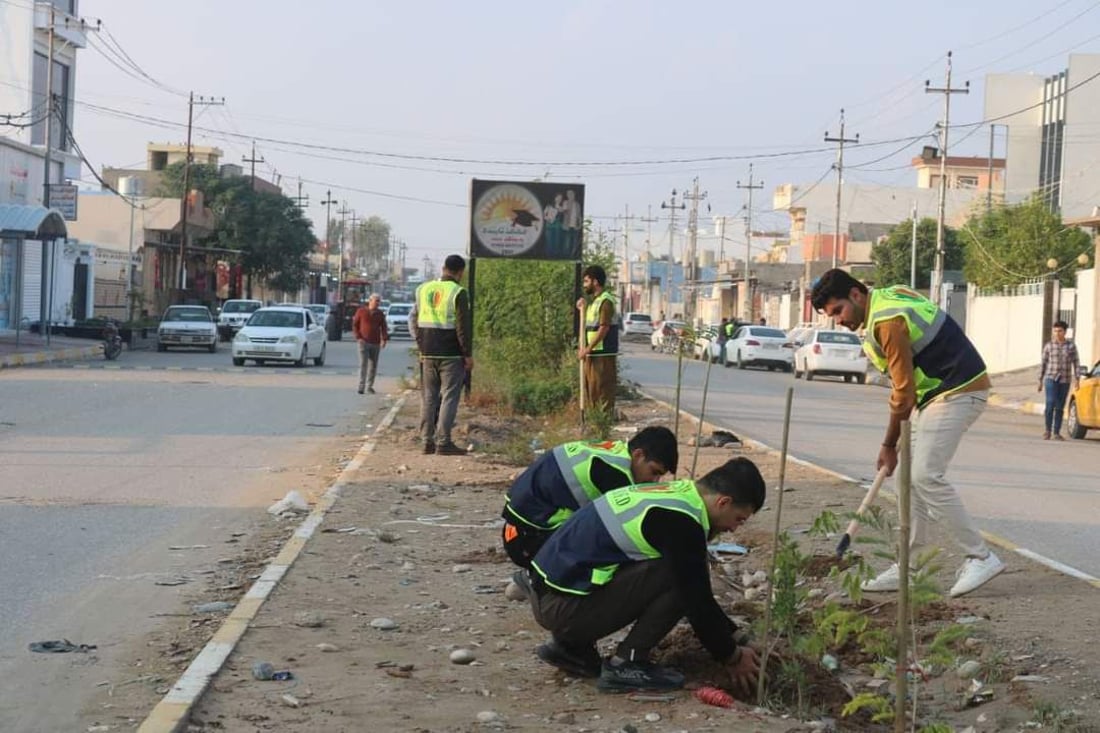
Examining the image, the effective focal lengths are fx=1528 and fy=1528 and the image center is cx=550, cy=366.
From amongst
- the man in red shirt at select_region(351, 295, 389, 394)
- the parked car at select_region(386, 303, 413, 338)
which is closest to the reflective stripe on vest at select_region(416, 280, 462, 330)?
the man in red shirt at select_region(351, 295, 389, 394)

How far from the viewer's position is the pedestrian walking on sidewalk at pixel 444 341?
1559 centimetres

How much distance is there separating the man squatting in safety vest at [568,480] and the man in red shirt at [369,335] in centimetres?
2001

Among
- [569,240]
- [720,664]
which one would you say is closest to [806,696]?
[720,664]

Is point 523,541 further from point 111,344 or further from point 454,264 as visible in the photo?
point 111,344

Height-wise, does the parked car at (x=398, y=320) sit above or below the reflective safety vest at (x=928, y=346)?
below

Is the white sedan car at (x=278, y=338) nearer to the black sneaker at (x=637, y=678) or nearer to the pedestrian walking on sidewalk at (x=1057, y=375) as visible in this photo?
the pedestrian walking on sidewalk at (x=1057, y=375)

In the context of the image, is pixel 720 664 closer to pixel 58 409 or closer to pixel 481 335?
pixel 58 409

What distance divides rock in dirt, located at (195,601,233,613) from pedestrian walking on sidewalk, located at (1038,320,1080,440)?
1690cm

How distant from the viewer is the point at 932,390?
26.2 feet

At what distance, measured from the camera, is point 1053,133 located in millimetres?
71000

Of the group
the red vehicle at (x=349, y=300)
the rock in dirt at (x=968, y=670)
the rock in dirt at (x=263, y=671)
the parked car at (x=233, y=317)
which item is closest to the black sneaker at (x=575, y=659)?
the rock in dirt at (x=263, y=671)

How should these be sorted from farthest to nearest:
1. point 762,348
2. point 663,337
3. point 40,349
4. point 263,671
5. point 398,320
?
point 398,320 < point 663,337 < point 762,348 < point 40,349 < point 263,671

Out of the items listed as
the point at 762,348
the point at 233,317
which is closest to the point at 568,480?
the point at 762,348

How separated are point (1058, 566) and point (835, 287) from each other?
2.70 meters
